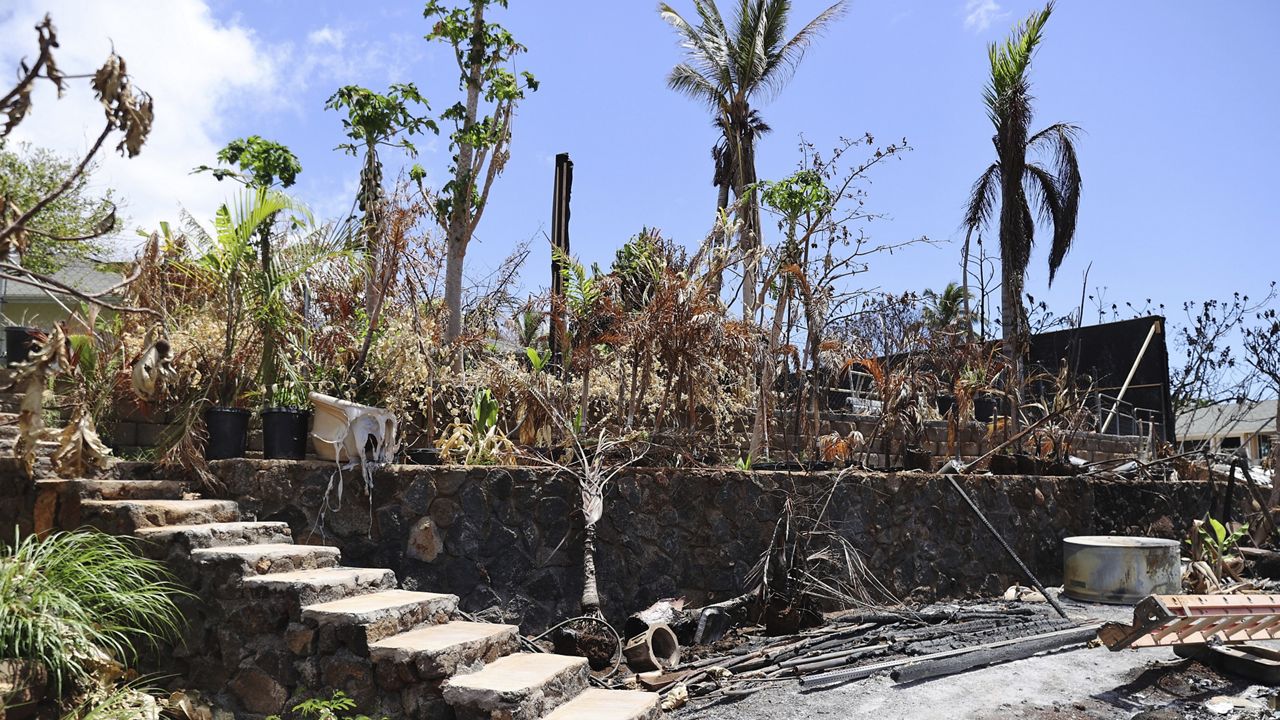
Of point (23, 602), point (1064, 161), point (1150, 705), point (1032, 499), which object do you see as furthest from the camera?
point (1064, 161)

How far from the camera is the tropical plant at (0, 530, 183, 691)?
3.89 meters

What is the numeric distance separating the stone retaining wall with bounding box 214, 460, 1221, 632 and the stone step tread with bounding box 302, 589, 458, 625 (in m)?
0.88

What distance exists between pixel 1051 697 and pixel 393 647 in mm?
3547

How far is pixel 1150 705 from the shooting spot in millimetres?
5031

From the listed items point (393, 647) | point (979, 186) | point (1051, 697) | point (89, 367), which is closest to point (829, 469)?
point (1051, 697)

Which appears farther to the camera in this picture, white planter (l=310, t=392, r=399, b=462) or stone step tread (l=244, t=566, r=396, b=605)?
white planter (l=310, t=392, r=399, b=462)

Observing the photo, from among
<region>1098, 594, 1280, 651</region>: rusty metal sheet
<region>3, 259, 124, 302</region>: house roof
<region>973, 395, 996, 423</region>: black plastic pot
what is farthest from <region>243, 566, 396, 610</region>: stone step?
<region>973, 395, 996, 423</region>: black plastic pot

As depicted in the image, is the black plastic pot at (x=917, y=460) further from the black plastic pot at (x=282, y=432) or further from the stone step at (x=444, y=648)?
the black plastic pot at (x=282, y=432)

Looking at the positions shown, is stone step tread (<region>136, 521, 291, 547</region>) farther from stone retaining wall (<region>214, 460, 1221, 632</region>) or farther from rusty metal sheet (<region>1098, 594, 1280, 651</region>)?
rusty metal sheet (<region>1098, 594, 1280, 651</region>)

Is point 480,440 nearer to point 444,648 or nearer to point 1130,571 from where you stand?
point 444,648

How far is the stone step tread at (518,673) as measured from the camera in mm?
3963

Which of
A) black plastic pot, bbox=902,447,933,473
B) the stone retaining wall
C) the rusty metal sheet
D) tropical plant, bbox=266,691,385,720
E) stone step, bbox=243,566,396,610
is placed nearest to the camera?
tropical plant, bbox=266,691,385,720

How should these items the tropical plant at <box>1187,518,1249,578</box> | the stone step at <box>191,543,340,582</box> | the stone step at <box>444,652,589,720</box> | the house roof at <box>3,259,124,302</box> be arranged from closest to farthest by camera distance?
the stone step at <box>444,652,589,720</box>, the stone step at <box>191,543,340,582</box>, the tropical plant at <box>1187,518,1249,578</box>, the house roof at <box>3,259,124,302</box>

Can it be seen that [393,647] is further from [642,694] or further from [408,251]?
[408,251]
